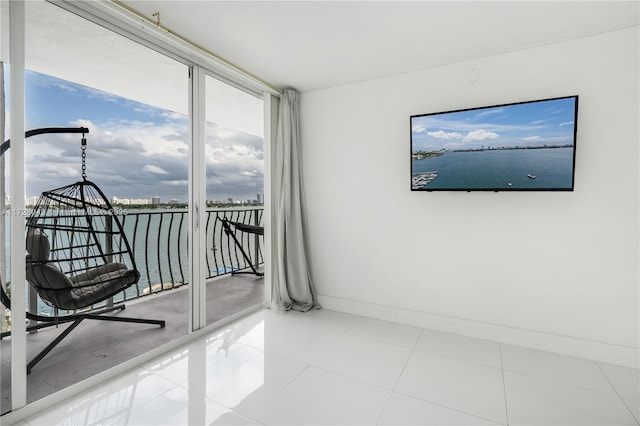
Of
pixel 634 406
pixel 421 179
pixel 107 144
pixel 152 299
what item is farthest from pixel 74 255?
pixel 634 406

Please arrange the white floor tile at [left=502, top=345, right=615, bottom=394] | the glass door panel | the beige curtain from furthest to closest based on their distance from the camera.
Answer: the beige curtain, the white floor tile at [left=502, top=345, right=615, bottom=394], the glass door panel

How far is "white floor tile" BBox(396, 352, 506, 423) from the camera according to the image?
1.72 m

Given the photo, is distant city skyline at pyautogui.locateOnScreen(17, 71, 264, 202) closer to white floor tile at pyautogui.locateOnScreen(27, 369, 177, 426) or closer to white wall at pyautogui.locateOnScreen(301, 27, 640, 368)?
white floor tile at pyautogui.locateOnScreen(27, 369, 177, 426)

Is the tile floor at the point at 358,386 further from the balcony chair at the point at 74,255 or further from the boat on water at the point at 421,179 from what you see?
the boat on water at the point at 421,179

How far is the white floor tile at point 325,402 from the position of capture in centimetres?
161

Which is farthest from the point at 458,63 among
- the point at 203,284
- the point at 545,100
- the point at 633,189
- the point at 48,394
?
the point at 48,394

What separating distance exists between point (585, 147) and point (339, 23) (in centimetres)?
201

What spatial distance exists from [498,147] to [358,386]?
2065 millimetres

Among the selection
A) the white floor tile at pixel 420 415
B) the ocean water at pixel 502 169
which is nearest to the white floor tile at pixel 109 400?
the white floor tile at pixel 420 415

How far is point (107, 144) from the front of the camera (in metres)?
2.12

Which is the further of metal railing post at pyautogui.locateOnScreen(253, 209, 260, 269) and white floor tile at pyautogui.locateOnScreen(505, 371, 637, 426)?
metal railing post at pyautogui.locateOnScreen(253, 209, 260, 269)

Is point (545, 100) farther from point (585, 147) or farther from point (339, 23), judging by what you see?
point (339, 23)

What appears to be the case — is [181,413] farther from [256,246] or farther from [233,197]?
[256,246]

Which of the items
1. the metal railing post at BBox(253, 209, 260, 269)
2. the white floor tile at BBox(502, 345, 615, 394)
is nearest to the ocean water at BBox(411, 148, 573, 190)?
the white floor tile at BBox(502, 345, 615, 394)
